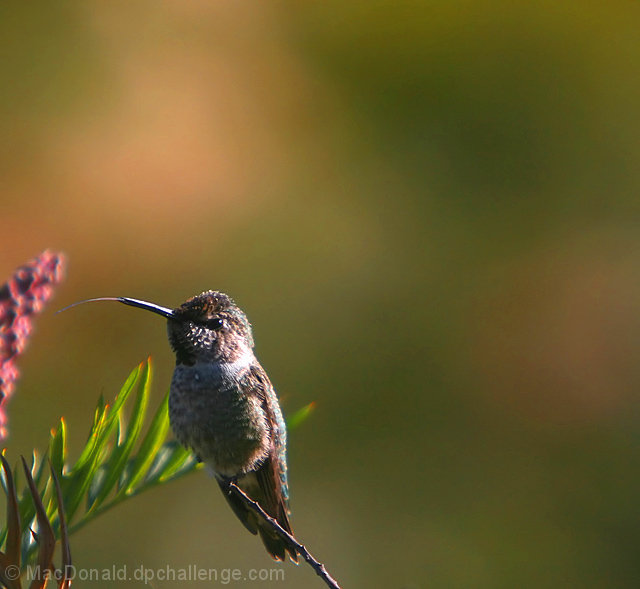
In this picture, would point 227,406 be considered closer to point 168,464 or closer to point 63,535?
point 168,464

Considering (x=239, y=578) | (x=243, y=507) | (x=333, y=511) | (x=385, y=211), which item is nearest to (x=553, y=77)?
(x=385, y=211)

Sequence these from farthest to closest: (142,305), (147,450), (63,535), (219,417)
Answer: (219,417) < (142,305) < (147,450) < (63,535)

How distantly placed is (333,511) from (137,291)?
0.99 meters

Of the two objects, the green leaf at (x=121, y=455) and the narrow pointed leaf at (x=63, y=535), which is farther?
the green leaf at (x=121, y=455)

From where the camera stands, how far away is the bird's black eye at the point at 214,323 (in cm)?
127

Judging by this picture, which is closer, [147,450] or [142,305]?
[147,450]

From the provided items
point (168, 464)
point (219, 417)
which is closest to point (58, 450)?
point (168, 464)

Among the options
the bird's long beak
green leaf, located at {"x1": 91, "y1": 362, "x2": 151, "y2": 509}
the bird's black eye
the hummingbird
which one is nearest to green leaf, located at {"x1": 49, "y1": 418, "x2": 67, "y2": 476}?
green leaf, located at {"x1": 91, "y1": 362, "x2": 151, "y2": 509}

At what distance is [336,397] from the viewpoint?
2.75 m

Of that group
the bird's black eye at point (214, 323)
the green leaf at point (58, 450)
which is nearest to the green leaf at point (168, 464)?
the green leaf at point (58, 450)

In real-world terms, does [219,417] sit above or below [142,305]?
below

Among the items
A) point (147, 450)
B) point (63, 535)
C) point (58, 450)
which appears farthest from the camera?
point (147, 450)

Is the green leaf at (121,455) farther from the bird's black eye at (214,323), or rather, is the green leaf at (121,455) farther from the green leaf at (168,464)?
the bird's black eye at (214,323)

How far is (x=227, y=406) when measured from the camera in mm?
1239
